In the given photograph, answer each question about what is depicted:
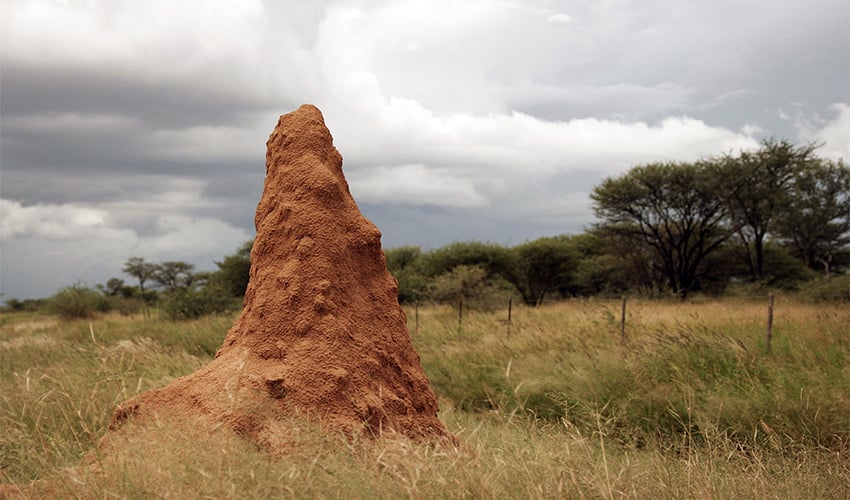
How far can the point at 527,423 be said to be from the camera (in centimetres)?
443

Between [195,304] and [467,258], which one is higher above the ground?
→ [467,258]

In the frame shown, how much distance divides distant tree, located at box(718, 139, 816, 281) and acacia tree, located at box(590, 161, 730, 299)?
0.64 metres

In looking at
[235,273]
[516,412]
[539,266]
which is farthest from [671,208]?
[516,412]

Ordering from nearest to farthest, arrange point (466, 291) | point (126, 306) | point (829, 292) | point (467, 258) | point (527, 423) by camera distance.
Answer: point (527, 423) < point (829, 292) < point (466, 291) < point (126, 306) < point (467, 258)

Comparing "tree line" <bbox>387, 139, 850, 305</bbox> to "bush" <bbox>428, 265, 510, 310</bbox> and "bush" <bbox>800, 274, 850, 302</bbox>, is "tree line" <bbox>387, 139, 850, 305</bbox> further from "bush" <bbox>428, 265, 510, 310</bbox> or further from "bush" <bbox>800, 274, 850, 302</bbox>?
"bush" <bbox>800, 274, 850, 302</bbox>

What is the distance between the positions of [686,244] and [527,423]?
28.8m

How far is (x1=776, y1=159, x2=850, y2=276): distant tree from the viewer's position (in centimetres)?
3122

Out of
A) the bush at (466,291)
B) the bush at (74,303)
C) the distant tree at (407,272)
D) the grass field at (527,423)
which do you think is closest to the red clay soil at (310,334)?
the grass field at (527,423)

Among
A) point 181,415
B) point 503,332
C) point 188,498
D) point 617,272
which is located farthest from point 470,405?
point 617,272

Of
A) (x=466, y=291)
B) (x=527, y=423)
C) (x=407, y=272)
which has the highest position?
(x=407, y=272)

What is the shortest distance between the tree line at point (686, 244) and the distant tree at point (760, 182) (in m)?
0.05

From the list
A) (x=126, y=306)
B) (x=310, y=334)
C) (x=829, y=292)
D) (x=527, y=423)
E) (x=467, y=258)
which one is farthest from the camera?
(x=467, y=258)

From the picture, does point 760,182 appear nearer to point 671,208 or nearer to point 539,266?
point 671,208

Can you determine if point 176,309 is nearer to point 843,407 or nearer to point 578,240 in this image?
point 843,407
